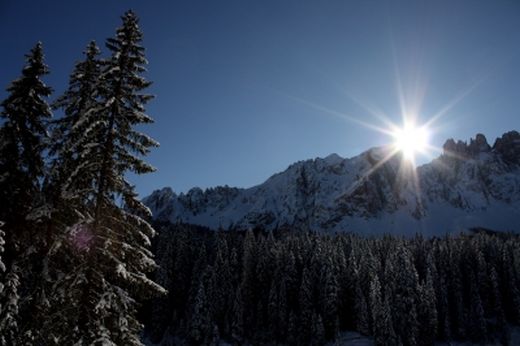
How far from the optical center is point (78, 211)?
17500 millimetres

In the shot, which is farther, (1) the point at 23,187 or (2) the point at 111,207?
(1) the point at 23,187

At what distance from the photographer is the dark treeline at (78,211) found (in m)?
14.3

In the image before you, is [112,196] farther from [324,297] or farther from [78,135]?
[324,297]

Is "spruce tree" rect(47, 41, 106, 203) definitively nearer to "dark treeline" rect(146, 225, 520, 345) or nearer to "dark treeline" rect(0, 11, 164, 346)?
"dark treeline" rect(0, 11, 164, 346)

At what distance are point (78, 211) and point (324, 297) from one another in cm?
6980

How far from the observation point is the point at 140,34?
53.8 ft

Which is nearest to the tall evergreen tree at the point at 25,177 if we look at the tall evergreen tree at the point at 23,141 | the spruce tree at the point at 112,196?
the tall evergreen tree at the point at 23,141

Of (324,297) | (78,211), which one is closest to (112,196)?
(78,211)

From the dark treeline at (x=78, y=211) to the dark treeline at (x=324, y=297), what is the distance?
6409 cm

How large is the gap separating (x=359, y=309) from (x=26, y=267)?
7219cm

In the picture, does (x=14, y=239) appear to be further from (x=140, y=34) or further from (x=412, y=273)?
(x=412, y=273)

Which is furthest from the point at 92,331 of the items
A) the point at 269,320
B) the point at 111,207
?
the point at 269,320

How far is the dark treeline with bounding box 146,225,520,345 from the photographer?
258ft

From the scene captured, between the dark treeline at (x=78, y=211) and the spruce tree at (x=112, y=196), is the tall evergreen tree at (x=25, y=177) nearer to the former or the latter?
the dark treeline at (x=78, y=211)
